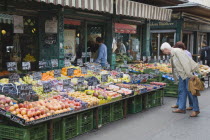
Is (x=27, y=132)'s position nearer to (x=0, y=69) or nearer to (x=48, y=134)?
(x=48, y=134)

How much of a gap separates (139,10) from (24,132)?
21.8 feet

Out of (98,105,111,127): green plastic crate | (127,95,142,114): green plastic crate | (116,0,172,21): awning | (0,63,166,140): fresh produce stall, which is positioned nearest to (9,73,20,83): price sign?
(0,63,166,140): fresh produce stall

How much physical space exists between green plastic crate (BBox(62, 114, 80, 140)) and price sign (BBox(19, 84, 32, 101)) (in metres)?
0.98

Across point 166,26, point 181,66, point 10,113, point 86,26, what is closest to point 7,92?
point 10,113

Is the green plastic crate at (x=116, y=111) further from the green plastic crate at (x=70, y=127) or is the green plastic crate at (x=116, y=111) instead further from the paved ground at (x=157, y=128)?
the green plastic crate at (x=70, y=127)

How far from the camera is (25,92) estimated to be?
5574 millimetres

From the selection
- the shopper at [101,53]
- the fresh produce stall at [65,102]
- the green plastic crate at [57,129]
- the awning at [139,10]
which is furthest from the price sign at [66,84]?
the shopper at [101,53]

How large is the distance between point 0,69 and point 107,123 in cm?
383

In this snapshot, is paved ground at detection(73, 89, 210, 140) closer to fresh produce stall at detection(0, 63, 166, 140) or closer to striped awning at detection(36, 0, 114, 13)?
fresh produce stall at detection(0, 63, 166, 140)

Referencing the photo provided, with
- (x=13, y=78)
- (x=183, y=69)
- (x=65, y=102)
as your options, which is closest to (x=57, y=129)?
(x=65, y=102)

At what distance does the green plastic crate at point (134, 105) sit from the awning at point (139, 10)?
3023mm

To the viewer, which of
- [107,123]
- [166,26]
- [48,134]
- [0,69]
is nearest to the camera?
[48,134]

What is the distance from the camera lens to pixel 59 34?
881cm

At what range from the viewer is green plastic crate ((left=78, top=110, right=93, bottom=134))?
5539 millimetres
